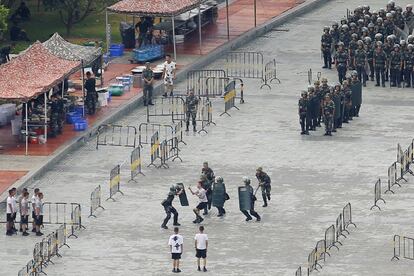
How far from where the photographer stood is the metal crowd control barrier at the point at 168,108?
2938 inches

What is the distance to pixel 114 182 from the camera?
65250 millimetres

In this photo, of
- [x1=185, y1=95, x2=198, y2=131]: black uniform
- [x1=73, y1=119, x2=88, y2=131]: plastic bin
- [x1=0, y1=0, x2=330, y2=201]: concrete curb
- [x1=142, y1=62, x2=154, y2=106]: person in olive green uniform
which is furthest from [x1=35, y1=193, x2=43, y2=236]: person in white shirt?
[x1=142, y1=62, x2=154, y2=106]: person in olive green uniform

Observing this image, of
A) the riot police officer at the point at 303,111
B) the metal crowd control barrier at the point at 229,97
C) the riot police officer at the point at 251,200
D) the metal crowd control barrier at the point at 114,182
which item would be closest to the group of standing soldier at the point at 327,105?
the riot police officer at the point at 303,111

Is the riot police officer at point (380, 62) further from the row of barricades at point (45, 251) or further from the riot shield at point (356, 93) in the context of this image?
the row of barricades at point (45, 251)

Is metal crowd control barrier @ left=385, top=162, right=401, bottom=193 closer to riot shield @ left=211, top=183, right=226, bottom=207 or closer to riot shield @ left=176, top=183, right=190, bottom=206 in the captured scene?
riot shield @ left=211, top=183, right=226, bottom=207

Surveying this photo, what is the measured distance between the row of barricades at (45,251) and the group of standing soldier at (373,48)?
2179cm

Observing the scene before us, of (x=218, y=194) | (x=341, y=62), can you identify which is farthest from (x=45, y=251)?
(x=341, y=62)

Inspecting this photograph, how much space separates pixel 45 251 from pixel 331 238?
791 centimetres

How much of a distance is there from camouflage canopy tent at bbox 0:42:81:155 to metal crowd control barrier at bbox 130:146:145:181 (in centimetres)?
365

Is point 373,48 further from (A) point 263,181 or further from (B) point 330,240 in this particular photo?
(B) point 330,240

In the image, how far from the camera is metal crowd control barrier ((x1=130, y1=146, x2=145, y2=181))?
218ft

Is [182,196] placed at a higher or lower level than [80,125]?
lower

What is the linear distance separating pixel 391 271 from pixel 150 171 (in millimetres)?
12645

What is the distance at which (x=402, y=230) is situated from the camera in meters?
60.4
